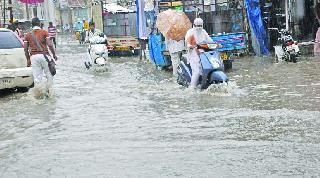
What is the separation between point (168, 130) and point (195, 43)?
3892 mm

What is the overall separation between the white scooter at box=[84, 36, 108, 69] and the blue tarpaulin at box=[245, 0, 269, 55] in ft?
15.1

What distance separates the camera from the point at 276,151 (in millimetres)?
5988

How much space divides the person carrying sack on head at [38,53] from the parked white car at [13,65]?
0.76 meters

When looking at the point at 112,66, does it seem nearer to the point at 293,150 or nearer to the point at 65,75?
the point at 65,75

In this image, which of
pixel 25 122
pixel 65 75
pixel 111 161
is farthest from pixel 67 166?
pixel 65 75

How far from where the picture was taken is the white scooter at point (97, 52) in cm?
1692

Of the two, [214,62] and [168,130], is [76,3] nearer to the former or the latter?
[214,62]

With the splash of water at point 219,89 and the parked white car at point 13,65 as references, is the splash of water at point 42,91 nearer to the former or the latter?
the parked white car at point 13,65

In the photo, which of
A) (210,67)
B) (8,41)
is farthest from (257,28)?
(8,41)

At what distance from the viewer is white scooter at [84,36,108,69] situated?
1692 centimetres

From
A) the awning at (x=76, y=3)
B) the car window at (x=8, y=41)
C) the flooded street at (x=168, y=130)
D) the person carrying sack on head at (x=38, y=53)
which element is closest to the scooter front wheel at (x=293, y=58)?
the flooded street at (x=168, y=130)

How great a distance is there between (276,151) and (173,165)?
118 centimetres

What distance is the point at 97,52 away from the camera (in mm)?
16953

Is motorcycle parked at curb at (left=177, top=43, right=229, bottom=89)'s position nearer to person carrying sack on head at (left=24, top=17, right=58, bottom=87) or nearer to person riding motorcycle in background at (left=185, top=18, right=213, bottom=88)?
person riding motorcycle in background at (left=185, top=18, right=213, bottom=88)
